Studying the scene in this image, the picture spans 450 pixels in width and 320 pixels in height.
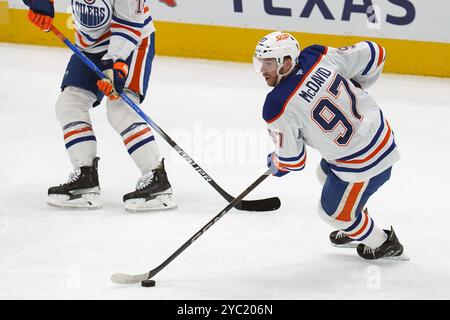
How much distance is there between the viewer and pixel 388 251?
334 cm

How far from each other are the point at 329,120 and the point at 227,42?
3613 mm

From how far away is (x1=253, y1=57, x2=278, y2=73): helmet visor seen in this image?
3.04 metres

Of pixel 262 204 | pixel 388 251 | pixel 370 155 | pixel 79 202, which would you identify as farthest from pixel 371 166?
pixel 79 202

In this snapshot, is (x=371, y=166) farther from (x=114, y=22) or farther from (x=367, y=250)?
(x=114, y=22)

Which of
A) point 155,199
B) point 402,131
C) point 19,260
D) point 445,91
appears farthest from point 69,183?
point 445,91

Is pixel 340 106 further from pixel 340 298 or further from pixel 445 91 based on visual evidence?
pixel 445 91

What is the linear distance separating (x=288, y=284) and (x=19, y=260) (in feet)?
3.07

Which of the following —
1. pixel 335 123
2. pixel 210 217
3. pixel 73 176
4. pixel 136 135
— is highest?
pixel 335 123

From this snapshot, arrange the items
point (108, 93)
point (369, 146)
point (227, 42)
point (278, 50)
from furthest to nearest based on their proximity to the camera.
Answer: point (227, 42) → point (108, 93) → point (369, 146) → point (278, 50)

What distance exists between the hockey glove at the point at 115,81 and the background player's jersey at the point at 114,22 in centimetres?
5

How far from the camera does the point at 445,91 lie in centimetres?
600

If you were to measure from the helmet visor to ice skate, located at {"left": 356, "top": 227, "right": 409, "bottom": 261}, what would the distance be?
0.76 m

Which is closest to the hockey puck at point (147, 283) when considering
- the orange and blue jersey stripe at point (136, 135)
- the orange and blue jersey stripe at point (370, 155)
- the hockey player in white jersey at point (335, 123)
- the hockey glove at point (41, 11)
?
the hockey player in white jersey at point (335, 123)

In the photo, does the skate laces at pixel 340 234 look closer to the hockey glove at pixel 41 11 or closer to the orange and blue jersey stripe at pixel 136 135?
the orange and blue jersey stripe at pixel 136 135
